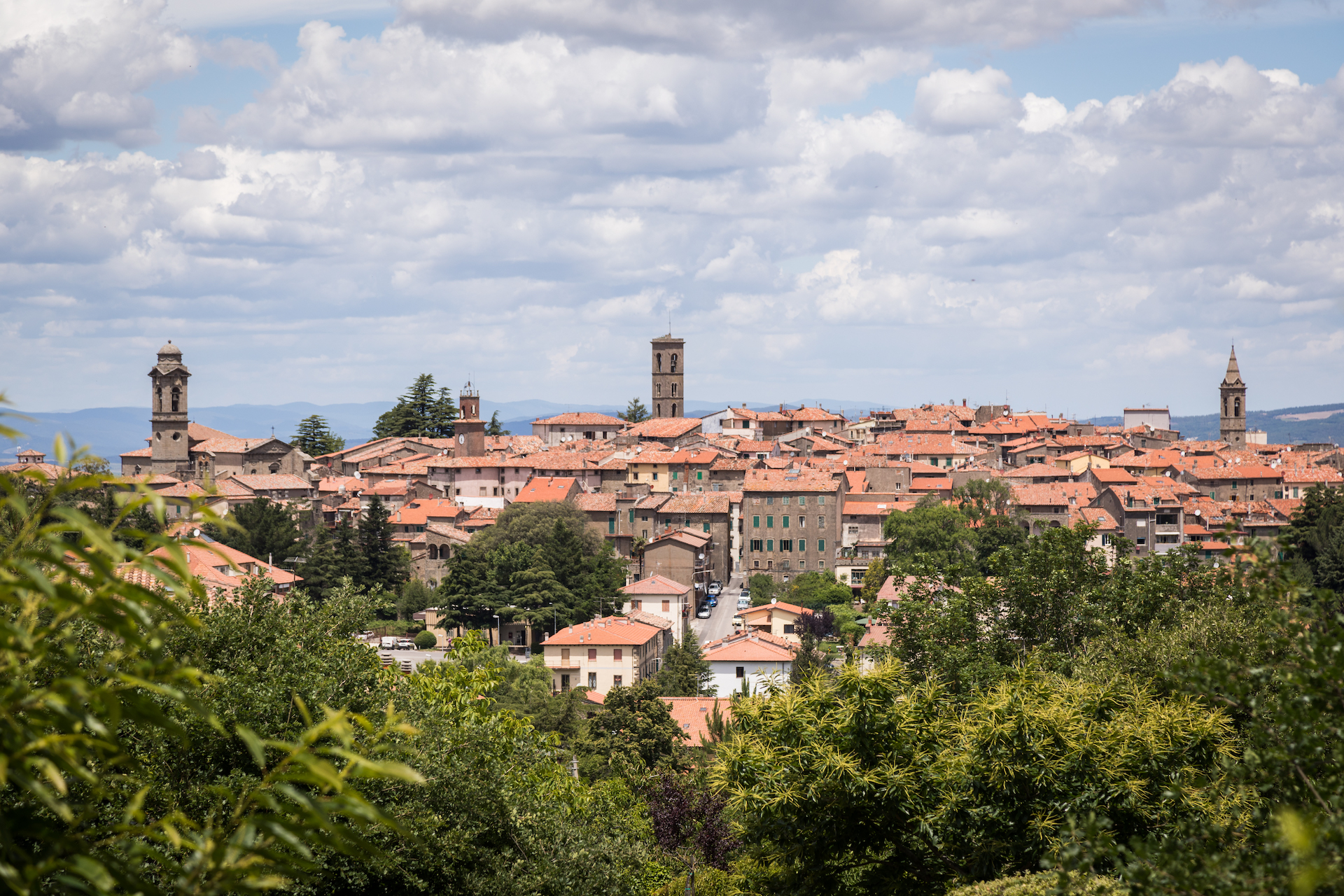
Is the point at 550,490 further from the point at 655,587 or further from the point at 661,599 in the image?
the point at 661,599

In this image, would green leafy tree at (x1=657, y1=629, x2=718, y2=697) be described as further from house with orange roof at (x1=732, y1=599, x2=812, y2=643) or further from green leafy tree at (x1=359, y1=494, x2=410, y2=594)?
green leafy tree at (x1=359, y1=494, x2=410, y2=594)

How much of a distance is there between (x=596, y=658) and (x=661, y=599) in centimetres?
1026

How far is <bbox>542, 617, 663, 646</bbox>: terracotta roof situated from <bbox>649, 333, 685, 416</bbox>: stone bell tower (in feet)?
209

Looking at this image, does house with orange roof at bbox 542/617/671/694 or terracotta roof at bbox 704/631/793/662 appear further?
house with orange roof at bbox 542/617/671/694

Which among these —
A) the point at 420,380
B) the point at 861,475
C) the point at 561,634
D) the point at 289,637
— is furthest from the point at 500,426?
the point at 289,637

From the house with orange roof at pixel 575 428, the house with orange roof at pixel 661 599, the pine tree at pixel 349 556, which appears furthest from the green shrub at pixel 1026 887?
the house with orange roof at pixel 575 428

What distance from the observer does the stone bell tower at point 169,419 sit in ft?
279

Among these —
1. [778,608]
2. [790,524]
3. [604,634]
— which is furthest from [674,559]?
[604,634]

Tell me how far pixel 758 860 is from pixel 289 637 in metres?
7.24

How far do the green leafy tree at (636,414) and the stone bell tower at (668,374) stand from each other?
3789mm

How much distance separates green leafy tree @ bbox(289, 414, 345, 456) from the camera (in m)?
98.6

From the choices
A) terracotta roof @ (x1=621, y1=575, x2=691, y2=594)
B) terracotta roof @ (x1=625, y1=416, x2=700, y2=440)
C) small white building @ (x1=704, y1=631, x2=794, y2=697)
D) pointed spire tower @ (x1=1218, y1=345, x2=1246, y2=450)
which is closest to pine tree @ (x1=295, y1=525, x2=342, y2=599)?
terracotta roof @ (x1=621, y1=575, x2=691, y2=594)

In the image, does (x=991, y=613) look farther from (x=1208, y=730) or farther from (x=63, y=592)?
(x=63, y=592)

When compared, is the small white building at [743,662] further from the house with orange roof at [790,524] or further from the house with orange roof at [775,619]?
the house with orange roof at [790,524]
